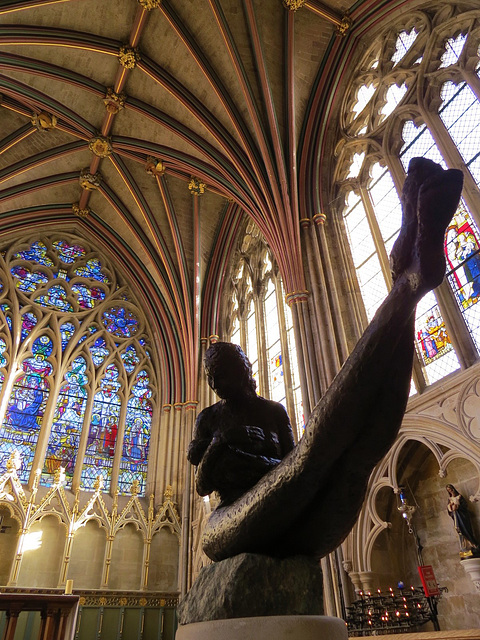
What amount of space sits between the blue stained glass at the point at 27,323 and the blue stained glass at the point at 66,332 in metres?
0.82

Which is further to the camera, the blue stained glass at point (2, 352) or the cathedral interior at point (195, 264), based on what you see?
the blue stained glass at point (2, 352)

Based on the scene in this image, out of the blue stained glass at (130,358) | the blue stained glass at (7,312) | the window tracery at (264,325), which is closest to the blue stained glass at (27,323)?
the blue stained glass at (7,312)

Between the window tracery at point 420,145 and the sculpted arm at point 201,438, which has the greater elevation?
the window tracery at point 420,145

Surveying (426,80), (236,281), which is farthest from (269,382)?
(426,80)

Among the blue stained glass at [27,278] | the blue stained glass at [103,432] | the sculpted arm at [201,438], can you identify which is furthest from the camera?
the blue stained glass at [27,278]

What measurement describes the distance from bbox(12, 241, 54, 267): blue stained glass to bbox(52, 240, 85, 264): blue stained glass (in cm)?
38

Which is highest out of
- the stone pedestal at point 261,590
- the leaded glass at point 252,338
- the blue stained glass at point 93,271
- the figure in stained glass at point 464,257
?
the blue stained glass at point 93,271

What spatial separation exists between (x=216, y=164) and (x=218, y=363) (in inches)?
427

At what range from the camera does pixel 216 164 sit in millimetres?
12336

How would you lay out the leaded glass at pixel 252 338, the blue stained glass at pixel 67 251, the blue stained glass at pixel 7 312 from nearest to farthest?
the leaded glass at pixel 252 338 < the blue stained glass at pixel 7 312 < the blue stained glass at pixel 67 251

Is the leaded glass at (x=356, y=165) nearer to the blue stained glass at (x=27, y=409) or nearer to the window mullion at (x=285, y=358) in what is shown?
the window mullion at (x=285, y=358)

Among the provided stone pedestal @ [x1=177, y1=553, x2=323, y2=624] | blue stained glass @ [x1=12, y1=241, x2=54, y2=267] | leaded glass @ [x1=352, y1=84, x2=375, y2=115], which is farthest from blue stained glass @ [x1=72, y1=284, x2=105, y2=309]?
stone pedestal @ [x1=177, y1=553, x2=323, y2=624]

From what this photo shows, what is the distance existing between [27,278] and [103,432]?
5577 mm

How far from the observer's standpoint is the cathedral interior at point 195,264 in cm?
725
